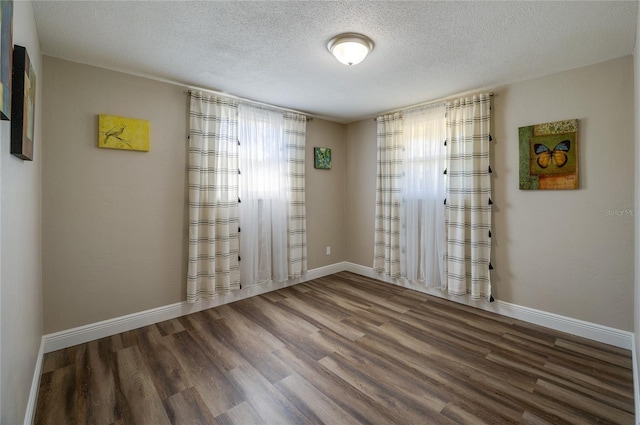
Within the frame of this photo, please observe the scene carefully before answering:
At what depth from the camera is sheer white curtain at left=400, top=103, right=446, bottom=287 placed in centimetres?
348

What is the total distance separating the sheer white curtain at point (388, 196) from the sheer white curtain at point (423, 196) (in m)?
0.08

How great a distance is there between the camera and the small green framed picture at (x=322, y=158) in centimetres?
431

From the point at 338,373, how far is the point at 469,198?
2.38m

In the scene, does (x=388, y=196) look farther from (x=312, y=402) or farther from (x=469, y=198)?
(x=312, y=402)

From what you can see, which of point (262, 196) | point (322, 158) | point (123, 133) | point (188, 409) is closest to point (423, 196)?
point (322, 158)

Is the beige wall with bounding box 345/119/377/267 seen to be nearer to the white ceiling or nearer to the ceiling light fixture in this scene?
the white ceiling

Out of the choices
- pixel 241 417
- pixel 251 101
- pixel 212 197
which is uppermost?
pixel 251 101

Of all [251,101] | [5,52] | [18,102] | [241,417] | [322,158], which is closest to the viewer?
[5,52]

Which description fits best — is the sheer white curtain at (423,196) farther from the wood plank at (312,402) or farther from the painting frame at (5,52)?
the painting frame at (5,52)

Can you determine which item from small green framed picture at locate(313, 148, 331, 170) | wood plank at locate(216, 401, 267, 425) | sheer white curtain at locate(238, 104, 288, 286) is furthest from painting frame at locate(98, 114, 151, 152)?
wood plank at locate(216, 401, 267, 425)

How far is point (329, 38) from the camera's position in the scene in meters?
2.10

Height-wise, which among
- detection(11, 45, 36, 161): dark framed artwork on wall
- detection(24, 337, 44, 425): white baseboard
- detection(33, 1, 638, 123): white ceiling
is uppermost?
detection(33, 1, 638, 123): white ceiling

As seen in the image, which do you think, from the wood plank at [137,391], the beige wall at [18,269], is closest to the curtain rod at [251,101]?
the beige wall at [18,269]

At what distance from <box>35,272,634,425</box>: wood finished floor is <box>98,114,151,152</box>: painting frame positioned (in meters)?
1.81
